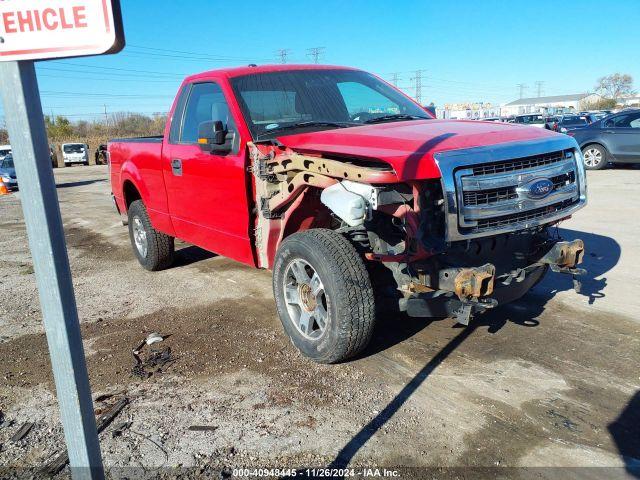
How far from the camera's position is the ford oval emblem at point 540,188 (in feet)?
11.1

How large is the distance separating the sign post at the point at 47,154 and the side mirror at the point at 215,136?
8.99ft

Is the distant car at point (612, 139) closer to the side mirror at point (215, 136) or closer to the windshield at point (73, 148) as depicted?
the side mirror at point (215, 136)

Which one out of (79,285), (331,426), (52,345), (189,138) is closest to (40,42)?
(52,345)

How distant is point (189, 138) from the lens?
5.16 meters

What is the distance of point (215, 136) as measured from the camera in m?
4.27

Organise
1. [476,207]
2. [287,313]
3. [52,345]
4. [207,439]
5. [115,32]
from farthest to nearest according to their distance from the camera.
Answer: [287,313], [476,207], [207,439], [52,345], [115,32]

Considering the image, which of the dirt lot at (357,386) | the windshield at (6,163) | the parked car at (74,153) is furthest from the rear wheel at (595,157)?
the parked car at (74,153)

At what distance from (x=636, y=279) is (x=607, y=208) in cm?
396

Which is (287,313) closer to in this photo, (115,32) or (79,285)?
(115,32)

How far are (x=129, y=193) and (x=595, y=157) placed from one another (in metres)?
13.1

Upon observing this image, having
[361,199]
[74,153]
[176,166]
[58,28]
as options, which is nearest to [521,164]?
[361,199]

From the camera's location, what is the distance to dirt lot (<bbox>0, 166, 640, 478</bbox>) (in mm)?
2742

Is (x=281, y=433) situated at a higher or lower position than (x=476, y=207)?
lower

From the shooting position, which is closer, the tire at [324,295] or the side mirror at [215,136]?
the tire at [324,295]
